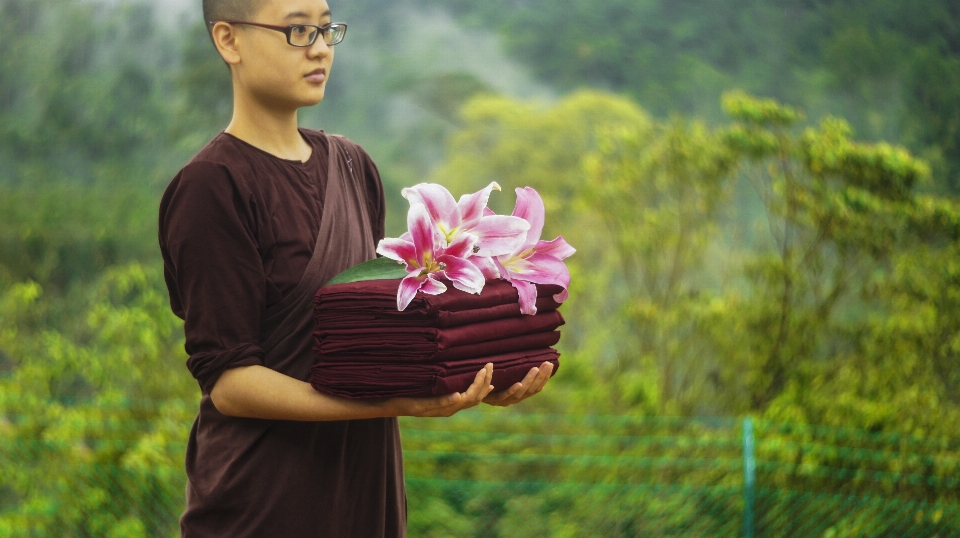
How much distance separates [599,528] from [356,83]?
3839 mm

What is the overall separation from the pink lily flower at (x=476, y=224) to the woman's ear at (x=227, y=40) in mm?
300

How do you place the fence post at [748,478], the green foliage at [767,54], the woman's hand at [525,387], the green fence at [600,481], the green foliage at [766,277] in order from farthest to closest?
the green foliage at [767,54], the green foliage at [766,277], the green fence at [600,481], the fence post at [748,478], the woman's hand at [525,387]

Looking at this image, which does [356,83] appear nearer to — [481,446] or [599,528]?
[481,446]

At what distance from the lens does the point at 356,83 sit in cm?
648

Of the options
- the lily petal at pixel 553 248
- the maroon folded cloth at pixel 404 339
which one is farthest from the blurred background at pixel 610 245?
the maroon folded cloth at pixel 404 339

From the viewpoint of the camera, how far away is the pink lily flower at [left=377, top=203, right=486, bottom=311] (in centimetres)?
101

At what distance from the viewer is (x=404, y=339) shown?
1.03 m

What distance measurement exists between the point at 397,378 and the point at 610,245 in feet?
12.7

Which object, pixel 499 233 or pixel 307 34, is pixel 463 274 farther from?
pixel 307 34

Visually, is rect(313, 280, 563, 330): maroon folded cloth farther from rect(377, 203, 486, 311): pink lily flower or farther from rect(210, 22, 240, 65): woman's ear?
rect(210, 22, 240, 65): woman's ear

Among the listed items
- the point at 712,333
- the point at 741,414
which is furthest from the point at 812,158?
the point at 741,414

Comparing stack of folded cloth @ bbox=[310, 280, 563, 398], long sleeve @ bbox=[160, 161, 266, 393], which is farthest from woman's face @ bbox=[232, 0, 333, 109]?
stack of folded cloth @ bbox=[310, 280, 563, 398]

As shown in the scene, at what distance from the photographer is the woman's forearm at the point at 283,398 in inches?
40.9

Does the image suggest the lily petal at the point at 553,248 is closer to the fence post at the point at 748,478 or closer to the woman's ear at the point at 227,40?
the woman's ear at the point at 227,40
